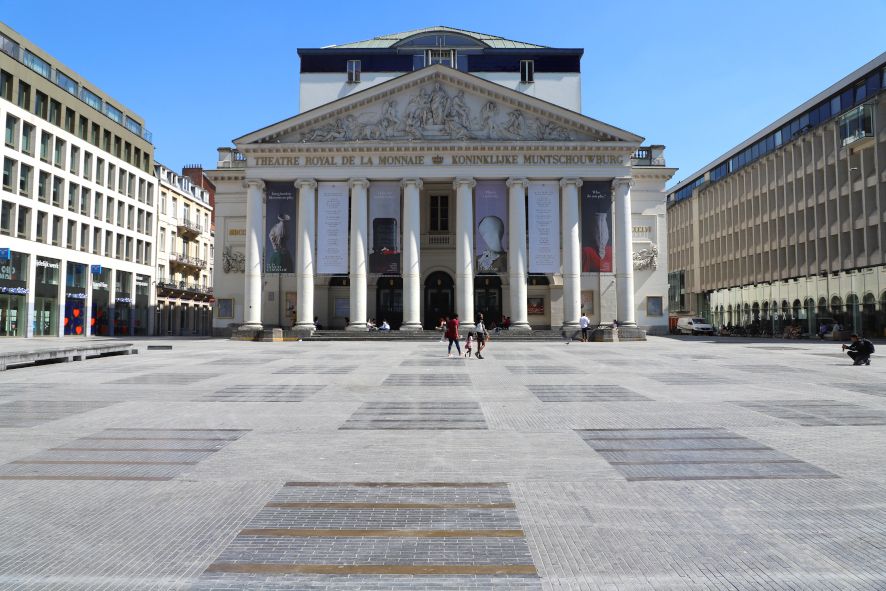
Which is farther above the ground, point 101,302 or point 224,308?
point 101,302

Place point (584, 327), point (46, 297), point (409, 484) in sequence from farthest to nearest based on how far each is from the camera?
point (46, 297)
point (584, 327)
point (409, 484)

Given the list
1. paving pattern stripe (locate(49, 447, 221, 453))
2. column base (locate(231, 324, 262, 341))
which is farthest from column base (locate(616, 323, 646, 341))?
paving pattern stripe (locate(49, 447, 221, 453))

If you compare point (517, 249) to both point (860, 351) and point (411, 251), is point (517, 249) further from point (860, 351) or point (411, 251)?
point (860, 351)

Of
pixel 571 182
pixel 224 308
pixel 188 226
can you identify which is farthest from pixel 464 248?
pixel 188 226

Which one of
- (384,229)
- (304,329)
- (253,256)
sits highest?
(384,229)

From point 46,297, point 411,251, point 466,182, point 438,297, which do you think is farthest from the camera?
point 438,297

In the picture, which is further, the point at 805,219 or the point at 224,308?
the point at 805,219

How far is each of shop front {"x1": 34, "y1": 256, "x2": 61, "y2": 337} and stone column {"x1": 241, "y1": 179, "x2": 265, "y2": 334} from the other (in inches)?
587

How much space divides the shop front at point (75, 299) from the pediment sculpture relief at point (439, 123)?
2089cm

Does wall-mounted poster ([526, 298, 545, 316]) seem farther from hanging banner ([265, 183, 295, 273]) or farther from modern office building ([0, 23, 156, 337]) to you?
modern office building ([0, 23, 156, 337])

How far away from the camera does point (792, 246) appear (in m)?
57.2

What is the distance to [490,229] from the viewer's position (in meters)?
44.0

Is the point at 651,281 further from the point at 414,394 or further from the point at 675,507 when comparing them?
the point at 675,507

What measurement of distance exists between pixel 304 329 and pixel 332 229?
6.60 metres
